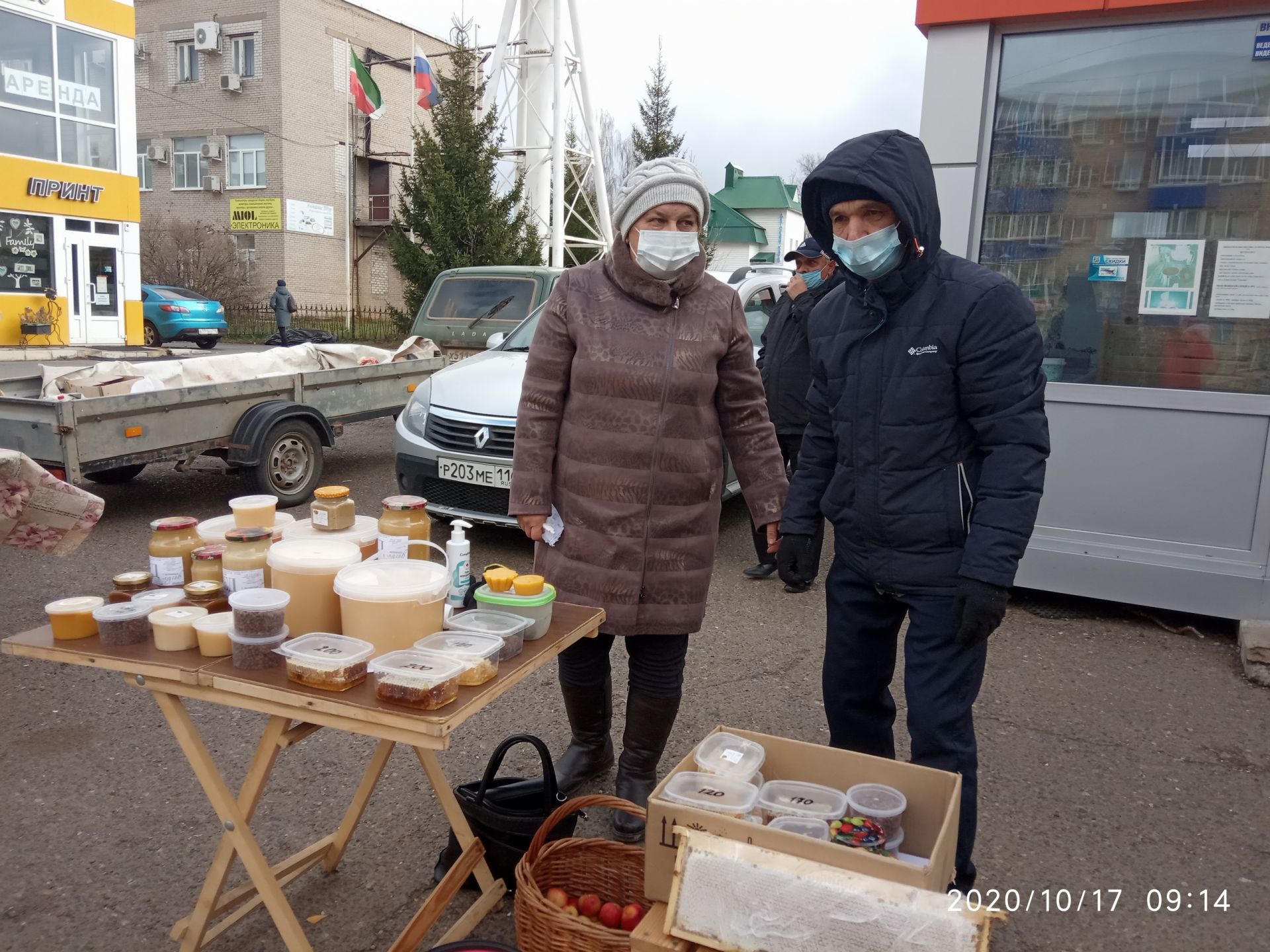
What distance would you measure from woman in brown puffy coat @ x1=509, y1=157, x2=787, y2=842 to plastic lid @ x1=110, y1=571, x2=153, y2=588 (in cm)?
105

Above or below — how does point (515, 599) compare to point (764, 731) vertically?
above

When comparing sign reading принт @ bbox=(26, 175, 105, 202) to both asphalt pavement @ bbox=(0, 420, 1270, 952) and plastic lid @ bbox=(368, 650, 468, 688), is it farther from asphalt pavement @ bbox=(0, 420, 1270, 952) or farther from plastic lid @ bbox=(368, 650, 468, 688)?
plastic lid @ bbox=(368, 650, 468, 688)

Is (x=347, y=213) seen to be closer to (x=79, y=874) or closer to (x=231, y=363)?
Answer: (x=231, y=363)

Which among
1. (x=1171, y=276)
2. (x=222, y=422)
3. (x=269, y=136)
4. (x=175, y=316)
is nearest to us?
(x=1171, y=276)

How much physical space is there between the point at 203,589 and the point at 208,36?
3578cm

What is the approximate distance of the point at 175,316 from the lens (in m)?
24.3

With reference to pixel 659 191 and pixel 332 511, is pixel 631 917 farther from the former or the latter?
pixel 659 191

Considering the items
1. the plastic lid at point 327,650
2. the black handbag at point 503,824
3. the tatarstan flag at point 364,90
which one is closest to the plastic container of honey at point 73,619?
the plastic lid at point 327,650

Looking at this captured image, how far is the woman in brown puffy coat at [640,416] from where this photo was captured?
292 centimetres

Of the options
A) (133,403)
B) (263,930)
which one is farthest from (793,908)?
(133,403)

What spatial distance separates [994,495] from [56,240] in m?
23.6

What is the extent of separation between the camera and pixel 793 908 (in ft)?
6.02

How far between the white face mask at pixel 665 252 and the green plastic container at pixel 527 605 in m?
1.11

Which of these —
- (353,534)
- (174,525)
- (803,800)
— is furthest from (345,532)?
(803,800)
